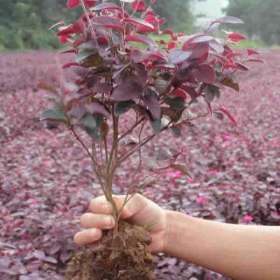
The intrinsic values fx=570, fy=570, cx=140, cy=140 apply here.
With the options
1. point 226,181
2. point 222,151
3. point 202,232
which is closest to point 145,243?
point 202,232

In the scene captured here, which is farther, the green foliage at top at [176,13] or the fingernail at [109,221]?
the green foliage at top at [176,13]

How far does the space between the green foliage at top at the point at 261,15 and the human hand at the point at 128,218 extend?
105 feet

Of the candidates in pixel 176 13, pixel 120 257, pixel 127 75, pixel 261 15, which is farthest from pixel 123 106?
pixel 261 15

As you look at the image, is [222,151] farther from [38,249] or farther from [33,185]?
[38,249]

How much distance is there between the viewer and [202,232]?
1.66 meters

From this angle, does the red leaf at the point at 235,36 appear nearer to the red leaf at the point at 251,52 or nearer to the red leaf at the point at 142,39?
the red leaf at the point at 251,52

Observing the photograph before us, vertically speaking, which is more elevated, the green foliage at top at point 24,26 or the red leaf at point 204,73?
the red leaf at point 204,73

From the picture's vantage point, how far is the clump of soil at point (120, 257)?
1544 millimetres

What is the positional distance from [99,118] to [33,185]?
182 centimetres

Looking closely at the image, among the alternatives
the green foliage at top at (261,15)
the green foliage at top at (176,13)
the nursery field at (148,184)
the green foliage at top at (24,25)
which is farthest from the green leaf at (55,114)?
the green foliage at top at (261,15)

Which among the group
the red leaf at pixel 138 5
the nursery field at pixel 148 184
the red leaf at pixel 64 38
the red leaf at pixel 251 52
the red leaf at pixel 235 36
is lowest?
the nursery field at pixel 148 184

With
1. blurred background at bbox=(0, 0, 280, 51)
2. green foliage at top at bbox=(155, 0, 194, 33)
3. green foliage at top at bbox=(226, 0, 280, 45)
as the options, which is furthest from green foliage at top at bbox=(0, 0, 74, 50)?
green foliage at top at bbox=(226, 0, 280, 45)

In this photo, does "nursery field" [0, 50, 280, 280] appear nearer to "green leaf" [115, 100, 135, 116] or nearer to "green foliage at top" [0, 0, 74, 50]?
"green leaf" [115, 100, 135, 116]

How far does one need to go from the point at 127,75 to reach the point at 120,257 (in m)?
0.51
